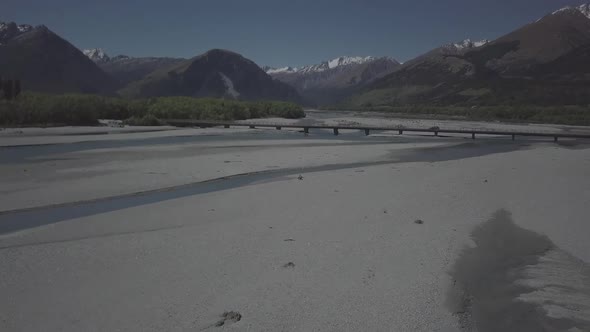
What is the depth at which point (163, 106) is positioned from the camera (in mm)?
95125

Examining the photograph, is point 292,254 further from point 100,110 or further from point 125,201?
point 100,110

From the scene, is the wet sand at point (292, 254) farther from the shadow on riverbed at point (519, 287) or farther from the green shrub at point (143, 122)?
the green shrub at point (143, 122)

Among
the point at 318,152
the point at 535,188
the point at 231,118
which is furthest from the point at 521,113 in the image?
the point at 535,188

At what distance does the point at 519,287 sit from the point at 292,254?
5353 mm

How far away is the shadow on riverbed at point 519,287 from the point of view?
780 centimetres

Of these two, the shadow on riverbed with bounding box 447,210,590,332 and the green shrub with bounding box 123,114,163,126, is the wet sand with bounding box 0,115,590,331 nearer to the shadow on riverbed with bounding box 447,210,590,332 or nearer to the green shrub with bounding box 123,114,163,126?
the shadow on riverbed with bounding box 447,210,590,332

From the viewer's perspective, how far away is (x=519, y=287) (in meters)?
9.30

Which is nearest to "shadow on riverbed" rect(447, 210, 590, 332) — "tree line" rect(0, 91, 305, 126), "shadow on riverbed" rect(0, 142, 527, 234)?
"shadow on riverbed" rect(0, 142, 527, 234)

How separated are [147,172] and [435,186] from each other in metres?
16.3

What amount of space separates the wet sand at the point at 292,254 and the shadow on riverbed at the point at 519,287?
0.05 meters

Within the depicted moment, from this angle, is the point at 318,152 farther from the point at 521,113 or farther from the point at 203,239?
the point at 521,113

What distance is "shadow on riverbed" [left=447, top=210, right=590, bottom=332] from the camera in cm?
780

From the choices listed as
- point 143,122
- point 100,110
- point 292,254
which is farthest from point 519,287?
point 100,110

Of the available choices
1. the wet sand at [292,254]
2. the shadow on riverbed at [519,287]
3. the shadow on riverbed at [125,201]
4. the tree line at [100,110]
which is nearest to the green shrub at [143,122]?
the tree line at [100,110]
